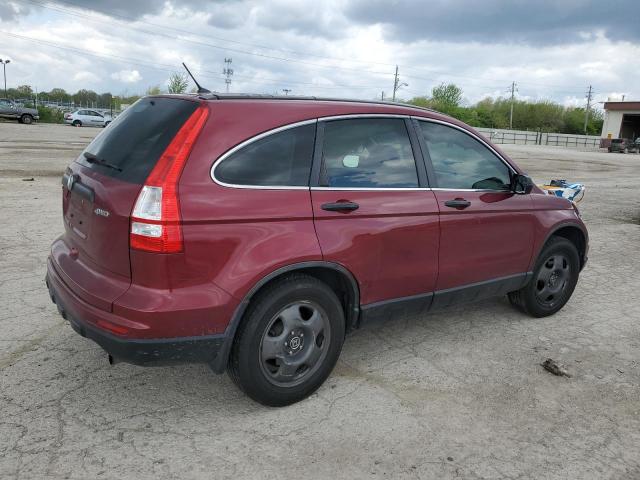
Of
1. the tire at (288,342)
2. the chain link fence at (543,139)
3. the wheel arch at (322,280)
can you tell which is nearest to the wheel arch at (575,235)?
the wheel arch at (322,280)

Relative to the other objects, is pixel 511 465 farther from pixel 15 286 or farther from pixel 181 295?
pixel 15 286

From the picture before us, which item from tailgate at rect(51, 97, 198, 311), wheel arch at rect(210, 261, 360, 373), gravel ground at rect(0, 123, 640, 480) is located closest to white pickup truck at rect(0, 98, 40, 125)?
gravel ground at rect(0, 123, 640, 480)

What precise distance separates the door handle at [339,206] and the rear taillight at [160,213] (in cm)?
84

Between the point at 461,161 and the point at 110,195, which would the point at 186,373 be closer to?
the point at 110,195

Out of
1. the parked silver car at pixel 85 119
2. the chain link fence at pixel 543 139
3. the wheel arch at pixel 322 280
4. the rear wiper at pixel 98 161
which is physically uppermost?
the chain link fence at pixel 543 139

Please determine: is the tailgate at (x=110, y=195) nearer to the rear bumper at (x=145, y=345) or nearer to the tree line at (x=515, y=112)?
the rear bumper at (x=145, y=345)

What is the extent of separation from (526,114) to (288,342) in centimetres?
10798

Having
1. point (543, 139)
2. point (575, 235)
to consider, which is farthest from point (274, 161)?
point (543, 139)

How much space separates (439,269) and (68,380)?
251 cm

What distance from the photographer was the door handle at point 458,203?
12.1 ft

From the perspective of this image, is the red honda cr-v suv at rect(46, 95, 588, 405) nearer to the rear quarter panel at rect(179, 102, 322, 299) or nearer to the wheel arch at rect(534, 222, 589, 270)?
the rear quarter panel at rect(179, 102, 322, 299)

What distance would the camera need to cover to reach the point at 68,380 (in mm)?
3361

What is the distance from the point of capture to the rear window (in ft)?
9.21

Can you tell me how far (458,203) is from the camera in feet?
12.3
